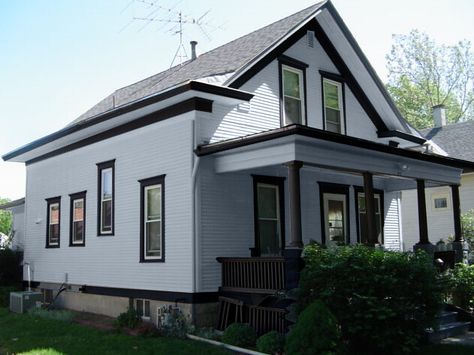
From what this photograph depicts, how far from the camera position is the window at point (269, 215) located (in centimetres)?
1309

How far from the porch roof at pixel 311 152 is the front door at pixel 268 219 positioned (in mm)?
1676

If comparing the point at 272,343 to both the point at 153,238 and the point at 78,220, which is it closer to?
the point at 153,238

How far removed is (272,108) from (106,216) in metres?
5.27

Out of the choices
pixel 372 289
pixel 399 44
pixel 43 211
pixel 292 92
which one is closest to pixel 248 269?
pixel 372 289

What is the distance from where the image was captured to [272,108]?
1400 centimetres

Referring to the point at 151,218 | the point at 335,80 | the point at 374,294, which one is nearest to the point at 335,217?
the point at 335,80

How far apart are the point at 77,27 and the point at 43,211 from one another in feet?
24.1

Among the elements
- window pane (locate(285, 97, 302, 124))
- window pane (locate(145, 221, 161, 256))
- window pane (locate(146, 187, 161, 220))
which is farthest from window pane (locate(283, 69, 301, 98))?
window pane (locate(145, 221, 161, 256))

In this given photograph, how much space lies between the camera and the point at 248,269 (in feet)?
36.9

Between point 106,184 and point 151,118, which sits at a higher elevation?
point 151,118

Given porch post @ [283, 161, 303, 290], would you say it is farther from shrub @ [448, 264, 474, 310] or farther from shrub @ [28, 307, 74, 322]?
shrub @ [28, 307, 74, 322]

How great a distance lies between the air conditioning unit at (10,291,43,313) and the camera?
15.5 m

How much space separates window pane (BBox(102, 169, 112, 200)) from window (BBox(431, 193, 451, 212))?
14.8 m

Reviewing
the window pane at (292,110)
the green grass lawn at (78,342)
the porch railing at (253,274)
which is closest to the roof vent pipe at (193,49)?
the window pane at (292,110)
